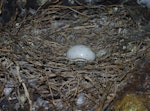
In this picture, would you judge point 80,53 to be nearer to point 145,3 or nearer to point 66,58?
point 66,58

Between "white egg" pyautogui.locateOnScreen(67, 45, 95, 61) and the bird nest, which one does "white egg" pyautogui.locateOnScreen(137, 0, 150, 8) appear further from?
"white egg" pyautogui.locateOnScreen(67, 45, 95, 61)

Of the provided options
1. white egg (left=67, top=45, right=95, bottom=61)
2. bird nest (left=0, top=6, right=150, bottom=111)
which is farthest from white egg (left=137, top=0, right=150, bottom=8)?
white egg (left=67, top=45, right=95, bottom=61)

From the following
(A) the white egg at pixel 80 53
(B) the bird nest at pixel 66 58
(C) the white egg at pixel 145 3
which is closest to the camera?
(B) the bird nest at pixel 66 58

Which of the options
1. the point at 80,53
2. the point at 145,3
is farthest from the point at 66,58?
the point at 145,3

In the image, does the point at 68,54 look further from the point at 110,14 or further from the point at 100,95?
the point at 110,14

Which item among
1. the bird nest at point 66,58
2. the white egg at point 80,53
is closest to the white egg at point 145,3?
the bird nest at point 66,58

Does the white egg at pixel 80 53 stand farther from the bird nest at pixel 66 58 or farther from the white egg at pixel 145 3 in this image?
the white egg at pixel 145 3

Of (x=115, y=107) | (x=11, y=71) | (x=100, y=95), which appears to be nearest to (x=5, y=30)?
(x=11, y=71)
